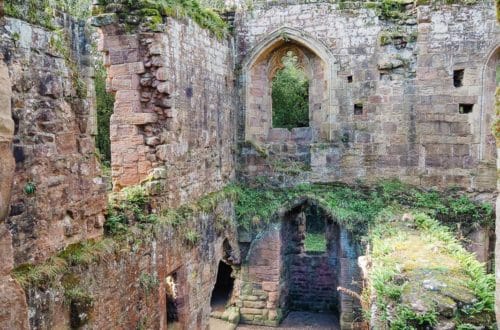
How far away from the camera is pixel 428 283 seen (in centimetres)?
576

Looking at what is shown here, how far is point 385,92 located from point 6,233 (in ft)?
35.1

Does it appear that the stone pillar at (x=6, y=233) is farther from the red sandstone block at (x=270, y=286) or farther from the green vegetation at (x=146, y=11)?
the red sandstone block at (x=270, y=286)

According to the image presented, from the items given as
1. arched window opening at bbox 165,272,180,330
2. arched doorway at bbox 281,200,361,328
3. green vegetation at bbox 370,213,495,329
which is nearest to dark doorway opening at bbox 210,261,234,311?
arched doorway at bbox 281,200,361,328

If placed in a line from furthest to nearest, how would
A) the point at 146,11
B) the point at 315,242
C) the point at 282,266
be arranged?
the point at 315,242, the point at 282,266, the point at 146,11

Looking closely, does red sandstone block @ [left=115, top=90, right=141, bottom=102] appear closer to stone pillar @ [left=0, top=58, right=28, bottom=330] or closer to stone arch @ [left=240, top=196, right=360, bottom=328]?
stone arch @ [left=240, top=196, right=360, bottom=328]

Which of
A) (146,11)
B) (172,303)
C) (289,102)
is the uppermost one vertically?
(146,11)

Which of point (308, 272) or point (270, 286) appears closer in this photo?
point (270, 286)

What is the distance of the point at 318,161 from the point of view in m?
12.0

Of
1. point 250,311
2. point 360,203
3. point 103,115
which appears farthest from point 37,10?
point 103,115

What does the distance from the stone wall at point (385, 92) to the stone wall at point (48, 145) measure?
638 centimetres

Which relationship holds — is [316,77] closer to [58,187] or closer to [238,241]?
[238,241]

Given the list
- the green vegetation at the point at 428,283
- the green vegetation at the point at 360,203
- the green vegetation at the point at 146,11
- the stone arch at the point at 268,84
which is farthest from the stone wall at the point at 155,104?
the green vegetation at the point at 428,283

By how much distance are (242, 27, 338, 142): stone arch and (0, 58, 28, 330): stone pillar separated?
10.4 m

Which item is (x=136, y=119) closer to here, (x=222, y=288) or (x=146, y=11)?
(x=146, y=11)
